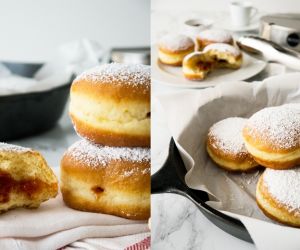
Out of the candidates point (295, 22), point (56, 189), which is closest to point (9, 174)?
point (56, 189)

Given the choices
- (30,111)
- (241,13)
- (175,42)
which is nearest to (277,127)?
(30,111)

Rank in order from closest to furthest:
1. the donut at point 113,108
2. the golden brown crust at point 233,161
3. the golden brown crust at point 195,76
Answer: the donut at point 113,108, the golden brown crust at point 233,161, the golden brown crust at point 195,76

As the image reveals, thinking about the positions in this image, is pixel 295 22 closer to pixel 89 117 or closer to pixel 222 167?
pixel 222 167

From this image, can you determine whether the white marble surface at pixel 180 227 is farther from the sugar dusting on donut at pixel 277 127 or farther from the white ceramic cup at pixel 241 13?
the white ceramic cup at pixel 241 13

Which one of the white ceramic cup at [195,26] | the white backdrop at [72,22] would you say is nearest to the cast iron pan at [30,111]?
the white backdrop at [72,22]

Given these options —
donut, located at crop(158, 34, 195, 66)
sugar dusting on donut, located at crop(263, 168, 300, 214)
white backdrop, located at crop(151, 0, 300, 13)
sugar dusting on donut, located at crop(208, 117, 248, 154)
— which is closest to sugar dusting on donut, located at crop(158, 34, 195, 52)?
donut, located at crop(158, 34, 195, 66)

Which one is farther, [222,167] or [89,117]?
[222,167]
